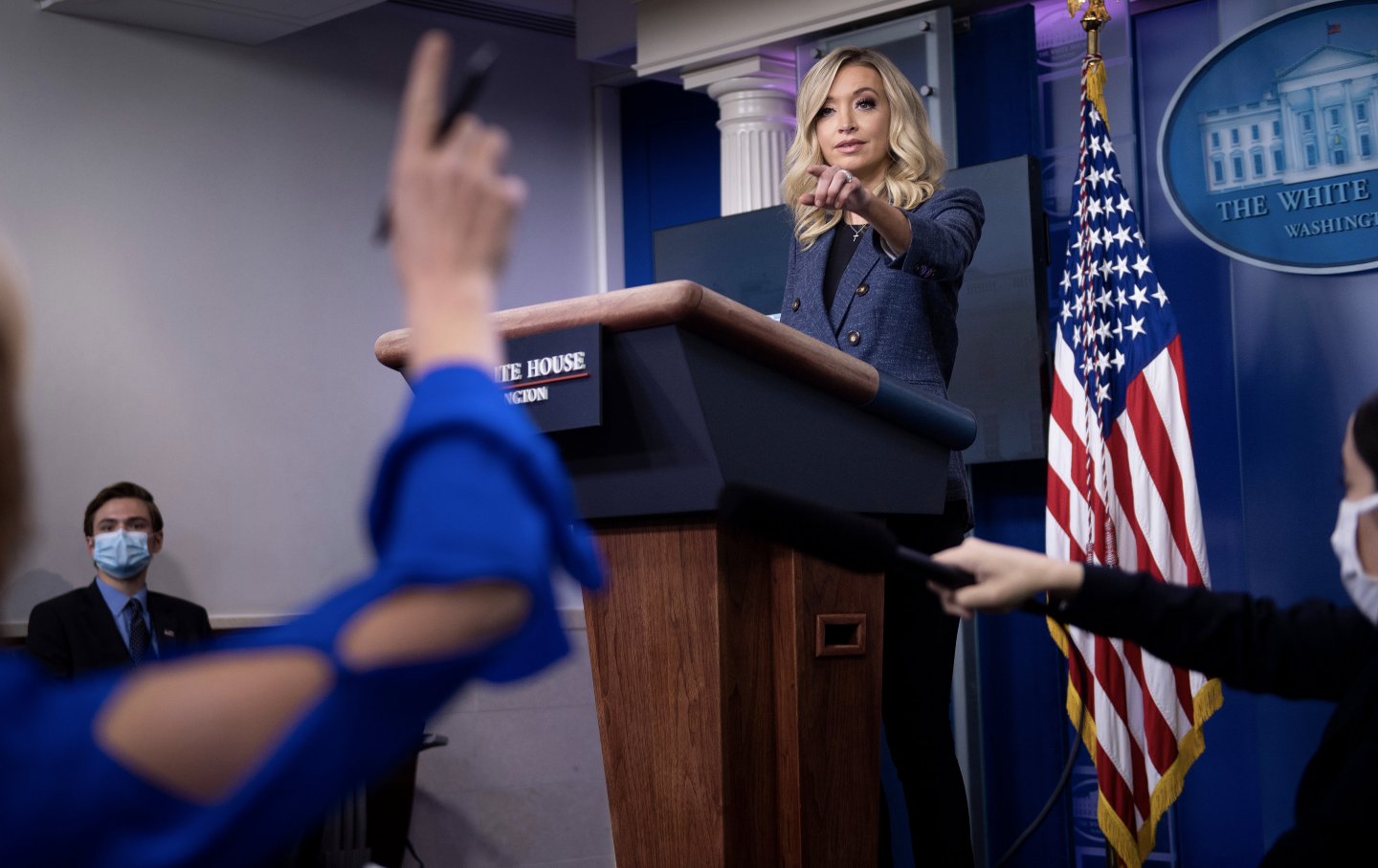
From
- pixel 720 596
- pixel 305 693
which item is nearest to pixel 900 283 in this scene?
pixel 720 596

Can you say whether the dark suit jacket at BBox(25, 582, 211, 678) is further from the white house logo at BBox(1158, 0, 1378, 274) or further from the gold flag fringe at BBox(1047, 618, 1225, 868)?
the white house logo at BBox(1158, 0, 1378, 274)

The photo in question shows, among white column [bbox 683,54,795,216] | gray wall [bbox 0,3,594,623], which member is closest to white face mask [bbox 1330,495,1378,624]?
white column [bbox 683,54,795,216]

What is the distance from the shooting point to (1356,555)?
1229mm

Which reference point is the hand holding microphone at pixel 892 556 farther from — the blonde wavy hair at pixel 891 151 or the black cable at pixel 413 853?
the black cable at pixel 413 853

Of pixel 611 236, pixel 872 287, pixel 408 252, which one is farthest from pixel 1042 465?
pixel 408 252

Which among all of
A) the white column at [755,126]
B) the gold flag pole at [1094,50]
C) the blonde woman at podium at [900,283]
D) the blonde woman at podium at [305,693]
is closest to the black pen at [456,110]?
the blonde woman at podium at [305,693]

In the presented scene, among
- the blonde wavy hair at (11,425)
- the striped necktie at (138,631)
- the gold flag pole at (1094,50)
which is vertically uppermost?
the gold flag pole at (1094,50)

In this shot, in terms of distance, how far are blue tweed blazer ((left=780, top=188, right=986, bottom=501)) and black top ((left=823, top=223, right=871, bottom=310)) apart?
0.02 m

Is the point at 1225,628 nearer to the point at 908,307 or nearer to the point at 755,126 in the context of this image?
the point at 908,307

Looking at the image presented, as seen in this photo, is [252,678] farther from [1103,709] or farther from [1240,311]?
[1240,311]

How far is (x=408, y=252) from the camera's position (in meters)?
0.60

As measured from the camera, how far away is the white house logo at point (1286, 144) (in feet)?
11.7

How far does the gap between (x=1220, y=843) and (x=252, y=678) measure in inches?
148

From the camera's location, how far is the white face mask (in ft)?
4.00
